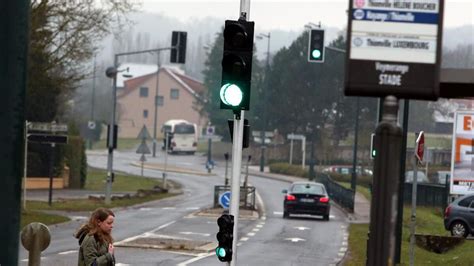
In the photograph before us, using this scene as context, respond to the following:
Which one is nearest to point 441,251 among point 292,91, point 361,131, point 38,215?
point 38,215

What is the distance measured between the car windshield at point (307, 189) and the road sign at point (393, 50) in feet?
122

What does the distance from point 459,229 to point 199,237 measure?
799 cm

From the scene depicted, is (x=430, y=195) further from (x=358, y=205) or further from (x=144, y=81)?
(x=144, y=81)

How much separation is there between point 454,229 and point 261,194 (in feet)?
106

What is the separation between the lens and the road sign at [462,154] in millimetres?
30562

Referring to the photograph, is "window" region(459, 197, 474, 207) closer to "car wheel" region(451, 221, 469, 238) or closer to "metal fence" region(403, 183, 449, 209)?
"car wheel" region(451, 221, 469, 238)

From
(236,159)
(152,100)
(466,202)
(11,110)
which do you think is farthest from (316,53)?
(152,100)

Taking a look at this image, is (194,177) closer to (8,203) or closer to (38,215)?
(38,215)

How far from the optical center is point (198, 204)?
54281 mm

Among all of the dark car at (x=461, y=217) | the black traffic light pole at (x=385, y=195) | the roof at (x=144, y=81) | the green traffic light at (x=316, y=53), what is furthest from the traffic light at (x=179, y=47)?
the roof at (x=144, y=81)

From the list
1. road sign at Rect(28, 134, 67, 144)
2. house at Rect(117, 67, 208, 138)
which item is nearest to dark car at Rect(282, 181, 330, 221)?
road sign at Rect(28, 134, 67, 144)

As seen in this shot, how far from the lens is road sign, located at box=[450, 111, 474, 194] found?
100 ft

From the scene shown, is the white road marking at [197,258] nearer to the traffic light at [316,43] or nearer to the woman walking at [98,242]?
the traffic light at [316,43]

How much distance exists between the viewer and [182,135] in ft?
429
